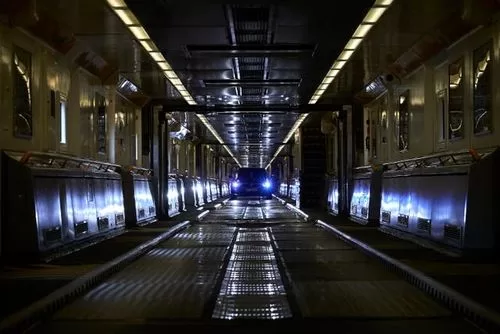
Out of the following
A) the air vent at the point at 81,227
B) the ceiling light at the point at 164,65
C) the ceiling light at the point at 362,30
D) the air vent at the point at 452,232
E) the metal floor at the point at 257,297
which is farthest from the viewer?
the ceiling light at the point at 164,65

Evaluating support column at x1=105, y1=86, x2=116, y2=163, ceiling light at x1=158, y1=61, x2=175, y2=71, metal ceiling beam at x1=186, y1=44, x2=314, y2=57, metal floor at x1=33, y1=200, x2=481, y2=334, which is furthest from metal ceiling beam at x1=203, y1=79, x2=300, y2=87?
metal floor at x1=33, y1=200, x2=481, y2=334

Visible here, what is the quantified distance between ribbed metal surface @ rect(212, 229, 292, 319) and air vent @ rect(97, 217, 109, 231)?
3.01m

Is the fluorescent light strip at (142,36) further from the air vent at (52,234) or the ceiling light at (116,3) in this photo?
the air vent at (52,234)

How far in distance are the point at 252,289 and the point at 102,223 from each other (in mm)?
6754

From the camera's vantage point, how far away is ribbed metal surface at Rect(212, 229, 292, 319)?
Result: 6.26 meters

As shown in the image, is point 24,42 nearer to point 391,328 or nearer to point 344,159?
point 391,328

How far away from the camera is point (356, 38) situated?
39.5ft

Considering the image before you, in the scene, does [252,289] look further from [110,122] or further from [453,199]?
[110,122]

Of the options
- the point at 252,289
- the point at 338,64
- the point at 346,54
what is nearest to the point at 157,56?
the point at 346,54

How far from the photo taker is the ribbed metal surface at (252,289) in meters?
6.26

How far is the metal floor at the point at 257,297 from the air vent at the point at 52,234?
133 centimetres

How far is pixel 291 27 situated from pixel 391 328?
267 inches

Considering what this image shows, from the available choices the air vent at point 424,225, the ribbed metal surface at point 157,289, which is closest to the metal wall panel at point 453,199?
the air vent at point 424,225

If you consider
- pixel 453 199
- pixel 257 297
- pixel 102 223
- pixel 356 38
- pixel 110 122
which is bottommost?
pixel 257 297
